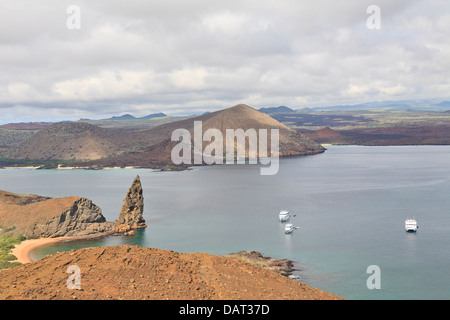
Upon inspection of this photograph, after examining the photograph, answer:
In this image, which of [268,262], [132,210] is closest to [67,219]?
[132,210]

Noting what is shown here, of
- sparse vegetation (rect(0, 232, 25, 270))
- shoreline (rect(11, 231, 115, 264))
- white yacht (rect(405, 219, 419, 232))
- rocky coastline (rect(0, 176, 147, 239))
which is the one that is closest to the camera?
sparse vegetation (rect(0, 232, 25, 270))

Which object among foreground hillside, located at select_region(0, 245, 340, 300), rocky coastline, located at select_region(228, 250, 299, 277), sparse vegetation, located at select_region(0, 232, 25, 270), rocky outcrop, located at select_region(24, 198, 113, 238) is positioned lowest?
rocky coastline, located at select_region(228, 250, 299, 277)

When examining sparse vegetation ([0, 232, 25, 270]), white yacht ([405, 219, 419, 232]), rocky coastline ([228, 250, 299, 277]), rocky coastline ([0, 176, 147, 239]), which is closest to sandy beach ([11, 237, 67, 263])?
sparse vegetation ([0, 232, 25, 270])

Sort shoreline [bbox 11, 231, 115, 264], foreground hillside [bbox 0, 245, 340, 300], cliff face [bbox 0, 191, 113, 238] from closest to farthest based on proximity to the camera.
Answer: foreground hillside [bbox 0, 245, 340, 300]
shoreline [bbox 11, 231, 115, 264]
cliff face [bbox 0, 191, 113, 238]

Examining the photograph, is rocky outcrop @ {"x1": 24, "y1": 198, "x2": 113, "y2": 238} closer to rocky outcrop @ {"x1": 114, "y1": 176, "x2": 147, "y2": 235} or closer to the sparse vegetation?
rocky outcrop @ {"x1": 114, "y1": 176, "x2": 147, "y2": 235}

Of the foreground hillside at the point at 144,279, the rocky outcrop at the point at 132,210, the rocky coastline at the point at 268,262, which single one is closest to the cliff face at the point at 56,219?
the rocky outcrop at the point at 132,210

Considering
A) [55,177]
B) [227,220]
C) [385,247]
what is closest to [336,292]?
[385,247]

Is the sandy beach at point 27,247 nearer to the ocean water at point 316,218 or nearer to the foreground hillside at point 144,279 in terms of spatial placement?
the ocean water at point 316,218
